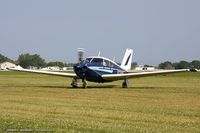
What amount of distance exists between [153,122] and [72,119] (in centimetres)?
223

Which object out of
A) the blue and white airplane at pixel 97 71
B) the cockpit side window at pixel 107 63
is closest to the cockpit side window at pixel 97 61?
the blue and white airplane at pixel 97 71

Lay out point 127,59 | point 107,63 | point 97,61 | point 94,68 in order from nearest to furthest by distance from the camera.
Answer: point 94,68, point 97,61, point 107,63, point 127,59

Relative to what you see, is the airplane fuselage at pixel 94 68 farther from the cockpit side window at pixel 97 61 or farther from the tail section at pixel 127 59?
the tail section at pixel 127 59

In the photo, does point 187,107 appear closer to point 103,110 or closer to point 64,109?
point 103,110

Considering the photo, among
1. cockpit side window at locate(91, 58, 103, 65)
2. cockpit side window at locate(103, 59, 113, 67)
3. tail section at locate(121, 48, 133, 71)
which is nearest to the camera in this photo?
cockpit side window at locate(91, 58, 103, 65)

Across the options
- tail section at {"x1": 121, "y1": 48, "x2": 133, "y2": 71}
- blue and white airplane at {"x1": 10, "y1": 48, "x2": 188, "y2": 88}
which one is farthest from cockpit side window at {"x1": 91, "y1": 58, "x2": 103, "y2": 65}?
tail section at {"x1": 121, "y1": 48, "x2": 133, "y2": 71}

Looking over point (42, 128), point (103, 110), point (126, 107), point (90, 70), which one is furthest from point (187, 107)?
point (90, 70)

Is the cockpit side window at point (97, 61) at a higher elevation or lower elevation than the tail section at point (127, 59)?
lower

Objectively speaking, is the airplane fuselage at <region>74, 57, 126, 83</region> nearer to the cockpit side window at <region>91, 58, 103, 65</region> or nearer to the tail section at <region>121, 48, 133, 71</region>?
the cockpit side window at <region>91, 58, 103, 65</region>

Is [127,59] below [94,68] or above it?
above

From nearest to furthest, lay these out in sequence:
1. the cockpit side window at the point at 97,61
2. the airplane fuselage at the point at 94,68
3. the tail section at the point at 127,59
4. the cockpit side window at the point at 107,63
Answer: the airplane fuselage at the point at 94,68
the cockpit side window at the point at 97,61
the cockpit side window at the point at 107,63
the tail section at the point at 127,59

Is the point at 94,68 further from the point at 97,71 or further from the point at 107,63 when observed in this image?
the point at 107,63

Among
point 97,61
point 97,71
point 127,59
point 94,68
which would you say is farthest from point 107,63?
point 127,59

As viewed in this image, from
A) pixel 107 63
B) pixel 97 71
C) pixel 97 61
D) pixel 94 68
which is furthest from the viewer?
pixel 107 63
